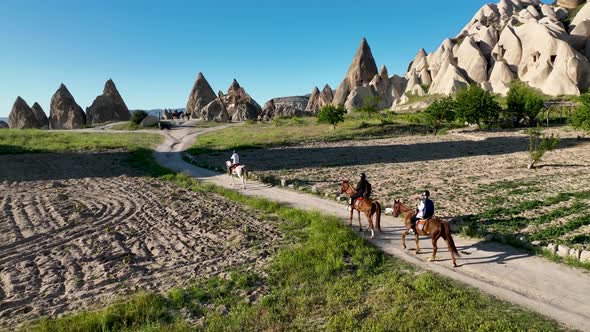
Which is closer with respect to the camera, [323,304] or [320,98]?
[323,304]

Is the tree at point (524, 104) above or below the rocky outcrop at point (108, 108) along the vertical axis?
below

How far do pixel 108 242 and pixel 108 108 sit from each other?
3343 inches

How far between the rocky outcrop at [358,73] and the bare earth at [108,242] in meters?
89.7

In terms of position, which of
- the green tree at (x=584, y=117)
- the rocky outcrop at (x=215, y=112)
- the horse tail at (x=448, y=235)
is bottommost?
the horse tail at (x=448, y=235)

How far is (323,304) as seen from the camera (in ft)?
31.9

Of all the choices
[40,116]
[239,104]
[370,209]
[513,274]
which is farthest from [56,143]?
[513,274]

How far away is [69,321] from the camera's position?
9.02 metres

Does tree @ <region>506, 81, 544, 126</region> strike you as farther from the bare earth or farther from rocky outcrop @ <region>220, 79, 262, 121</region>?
rocky outcrop @ <region>220, 79, 262, 121</region>

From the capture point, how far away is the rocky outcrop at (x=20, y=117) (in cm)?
8225

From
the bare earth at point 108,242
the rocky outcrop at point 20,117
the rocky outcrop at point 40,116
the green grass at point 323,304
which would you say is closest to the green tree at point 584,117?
the green grass at point 323,304

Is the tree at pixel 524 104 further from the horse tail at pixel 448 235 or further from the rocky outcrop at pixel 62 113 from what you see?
the rocky outcrop at pixel 62 113

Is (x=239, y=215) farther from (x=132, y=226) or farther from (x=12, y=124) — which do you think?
(x=12, y=124)

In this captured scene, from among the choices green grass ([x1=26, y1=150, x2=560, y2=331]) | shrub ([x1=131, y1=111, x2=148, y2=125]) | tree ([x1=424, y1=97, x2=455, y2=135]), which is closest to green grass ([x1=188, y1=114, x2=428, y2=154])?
tree ([x1=424, y1=97, x2=455, y2=135])

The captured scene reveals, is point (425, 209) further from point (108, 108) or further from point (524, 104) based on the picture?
point (108, 108)
